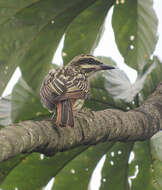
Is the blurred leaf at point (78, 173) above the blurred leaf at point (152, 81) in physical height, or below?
below

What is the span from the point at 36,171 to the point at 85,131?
130cm

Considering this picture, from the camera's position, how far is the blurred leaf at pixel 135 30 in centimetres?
451

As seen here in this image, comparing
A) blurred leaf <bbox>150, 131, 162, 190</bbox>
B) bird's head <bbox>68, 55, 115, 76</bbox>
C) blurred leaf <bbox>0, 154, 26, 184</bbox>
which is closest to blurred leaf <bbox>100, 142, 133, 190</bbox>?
blurred leaf <bbox>150, 131, 162, 190</bbox>

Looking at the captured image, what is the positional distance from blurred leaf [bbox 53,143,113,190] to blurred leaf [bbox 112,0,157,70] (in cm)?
78

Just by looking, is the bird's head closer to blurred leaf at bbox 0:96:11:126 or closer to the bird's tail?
blurred leaf at bbox 0:96:11:126

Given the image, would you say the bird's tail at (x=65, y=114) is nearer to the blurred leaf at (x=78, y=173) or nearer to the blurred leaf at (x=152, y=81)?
the blurred leaf at (x=78, y=173)

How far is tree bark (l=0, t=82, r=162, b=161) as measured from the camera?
2.63 metres

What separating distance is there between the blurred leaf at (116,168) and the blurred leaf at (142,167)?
0.07 meters

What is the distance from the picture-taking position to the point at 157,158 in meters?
4.55

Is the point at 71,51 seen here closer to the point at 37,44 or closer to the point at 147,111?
the point at 37,44

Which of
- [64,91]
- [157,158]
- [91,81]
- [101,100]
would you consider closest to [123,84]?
[101,100]

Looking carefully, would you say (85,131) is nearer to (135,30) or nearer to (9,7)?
(9,7)

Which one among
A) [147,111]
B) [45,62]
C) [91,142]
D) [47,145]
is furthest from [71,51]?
[47,145]

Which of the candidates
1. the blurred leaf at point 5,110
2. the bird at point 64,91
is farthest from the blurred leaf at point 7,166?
the bird at point 64,91
